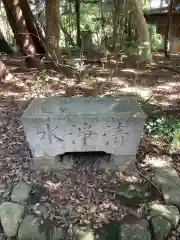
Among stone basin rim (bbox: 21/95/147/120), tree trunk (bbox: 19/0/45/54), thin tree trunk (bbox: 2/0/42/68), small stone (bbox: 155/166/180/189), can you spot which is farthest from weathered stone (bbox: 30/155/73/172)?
tree trunk (bbox: 19/0/45/54)

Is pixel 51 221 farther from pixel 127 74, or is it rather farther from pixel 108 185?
pixel 127 74

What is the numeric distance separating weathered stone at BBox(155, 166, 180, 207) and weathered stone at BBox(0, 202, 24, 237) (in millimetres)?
→ 1591

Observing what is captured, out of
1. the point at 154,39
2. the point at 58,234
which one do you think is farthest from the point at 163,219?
the point at 154,39

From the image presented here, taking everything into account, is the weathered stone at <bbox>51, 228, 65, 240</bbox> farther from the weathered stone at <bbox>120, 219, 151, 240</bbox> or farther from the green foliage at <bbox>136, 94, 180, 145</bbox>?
the green foliage at <bbox>136, 94, 180, 145</bbox>

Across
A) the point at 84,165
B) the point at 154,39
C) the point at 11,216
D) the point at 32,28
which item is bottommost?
the point at 11,216

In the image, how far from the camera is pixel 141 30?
27.1 ft

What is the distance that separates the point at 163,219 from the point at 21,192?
5.17 ft

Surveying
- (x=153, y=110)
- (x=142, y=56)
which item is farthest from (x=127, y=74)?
(x=153, y=110)

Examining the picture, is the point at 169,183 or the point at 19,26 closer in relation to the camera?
the point at 169,183

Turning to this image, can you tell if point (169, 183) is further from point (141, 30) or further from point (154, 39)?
point (154, 39)

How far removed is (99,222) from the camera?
2738 mm

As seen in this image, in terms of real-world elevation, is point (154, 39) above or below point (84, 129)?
above

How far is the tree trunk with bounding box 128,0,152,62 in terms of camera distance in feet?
26.5

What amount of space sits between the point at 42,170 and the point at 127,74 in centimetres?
479
